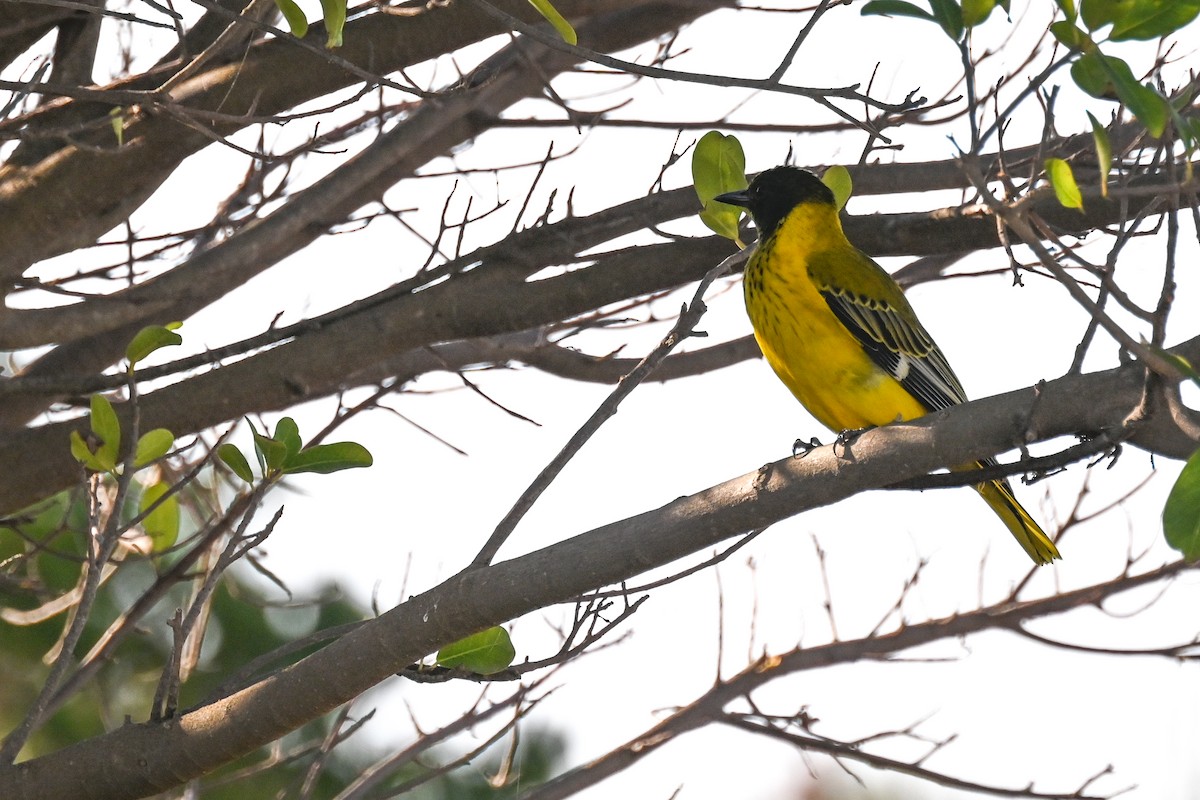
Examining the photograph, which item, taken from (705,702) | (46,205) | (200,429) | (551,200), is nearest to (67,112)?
(46,205)

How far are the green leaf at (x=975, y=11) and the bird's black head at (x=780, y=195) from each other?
2.68m

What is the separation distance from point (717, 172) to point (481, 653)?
127 cm

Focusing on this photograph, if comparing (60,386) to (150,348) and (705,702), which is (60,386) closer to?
(150,348)

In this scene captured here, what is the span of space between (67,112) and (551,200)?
1.36 m

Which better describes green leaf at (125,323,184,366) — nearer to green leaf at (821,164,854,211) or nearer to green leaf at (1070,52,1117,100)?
green leaf at (821,164,854,211)

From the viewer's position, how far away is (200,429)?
3.58 m

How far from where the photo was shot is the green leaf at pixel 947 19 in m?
1.90

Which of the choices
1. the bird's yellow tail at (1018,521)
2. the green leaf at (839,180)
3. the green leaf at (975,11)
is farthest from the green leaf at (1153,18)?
the bird's yellow tail at (1018,521)

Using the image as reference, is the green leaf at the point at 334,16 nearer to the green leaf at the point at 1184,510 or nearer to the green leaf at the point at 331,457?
the green leaf at the point at 331,457

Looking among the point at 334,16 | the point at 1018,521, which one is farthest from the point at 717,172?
the point at 1018,521

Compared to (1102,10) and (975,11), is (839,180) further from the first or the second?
(1102,10)

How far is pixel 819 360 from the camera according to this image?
4.04 m

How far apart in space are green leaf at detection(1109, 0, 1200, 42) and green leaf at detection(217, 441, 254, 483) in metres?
1.86

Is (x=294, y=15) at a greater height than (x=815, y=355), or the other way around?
(x=294, y=15)
